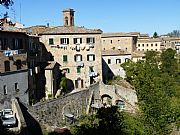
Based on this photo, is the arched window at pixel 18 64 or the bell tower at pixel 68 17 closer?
the arched window at pixel 18 64

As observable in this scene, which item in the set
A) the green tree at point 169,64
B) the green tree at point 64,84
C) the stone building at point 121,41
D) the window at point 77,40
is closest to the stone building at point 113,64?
the green tree at point 169,64

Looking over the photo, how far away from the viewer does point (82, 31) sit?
49.3 m

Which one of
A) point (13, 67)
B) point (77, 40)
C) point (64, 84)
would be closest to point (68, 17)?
point (77, 40)

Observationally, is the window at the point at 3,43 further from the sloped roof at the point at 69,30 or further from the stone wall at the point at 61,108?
the sloped roof at the point at 69,30

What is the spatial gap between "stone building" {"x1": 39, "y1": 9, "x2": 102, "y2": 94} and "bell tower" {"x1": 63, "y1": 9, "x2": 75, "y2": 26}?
126 inches

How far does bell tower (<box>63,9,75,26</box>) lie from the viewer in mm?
53312

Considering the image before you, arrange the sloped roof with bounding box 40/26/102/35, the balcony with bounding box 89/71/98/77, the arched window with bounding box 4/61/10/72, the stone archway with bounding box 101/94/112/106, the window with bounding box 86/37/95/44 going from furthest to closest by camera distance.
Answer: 1. the balcony with bounding box 89/71/98/77
2. the window with bounding box 86/37/95/44
3. the sloped roof with bounding box 40/26/102/35
4. the stone archway with bounding box 101/94/112/106
5. the arched window with bounding box 4/61/10/72

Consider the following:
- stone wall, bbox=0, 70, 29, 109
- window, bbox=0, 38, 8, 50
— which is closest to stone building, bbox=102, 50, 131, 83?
stone wall, bbox=0, 70, 29, 109

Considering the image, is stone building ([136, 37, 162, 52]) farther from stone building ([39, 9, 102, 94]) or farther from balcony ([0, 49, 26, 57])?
balcony ([0, 49, 26, 57])

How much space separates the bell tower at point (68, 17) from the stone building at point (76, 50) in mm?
3204

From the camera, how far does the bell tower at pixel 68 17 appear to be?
53.3m

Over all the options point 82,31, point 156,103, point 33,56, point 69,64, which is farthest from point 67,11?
point 156,103

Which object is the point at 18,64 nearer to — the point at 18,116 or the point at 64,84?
the point at 18,116

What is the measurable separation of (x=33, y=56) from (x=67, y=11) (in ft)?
42.2
